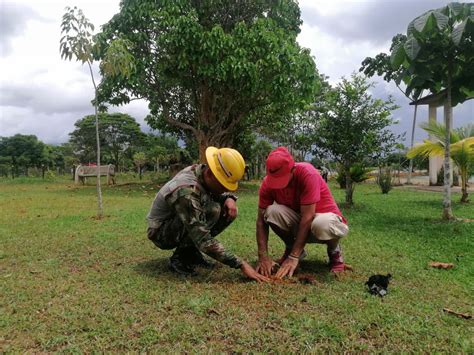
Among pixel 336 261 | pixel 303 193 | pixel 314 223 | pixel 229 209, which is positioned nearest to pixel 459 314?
pixel 336 261

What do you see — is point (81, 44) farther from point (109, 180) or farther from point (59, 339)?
point (109, 180)

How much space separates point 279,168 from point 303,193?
0.31 meters

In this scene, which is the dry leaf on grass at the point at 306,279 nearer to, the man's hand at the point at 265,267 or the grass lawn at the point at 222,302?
the grass lawn at the point at 222,302

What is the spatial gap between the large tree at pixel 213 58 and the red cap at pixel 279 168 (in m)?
7.30

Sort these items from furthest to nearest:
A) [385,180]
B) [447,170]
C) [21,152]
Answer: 1. [21,152]
2. [385,180]
3. [447,170]

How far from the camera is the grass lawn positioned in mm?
2213

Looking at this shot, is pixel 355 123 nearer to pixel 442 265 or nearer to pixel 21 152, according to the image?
pixel 442 265

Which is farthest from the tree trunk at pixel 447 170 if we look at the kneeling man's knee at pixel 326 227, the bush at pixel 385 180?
the bush at pixel 385 180

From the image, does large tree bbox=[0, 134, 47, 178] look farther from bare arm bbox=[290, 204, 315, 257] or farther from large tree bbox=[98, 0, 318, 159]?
bare arm bbox=[290, 204, 315, 257]

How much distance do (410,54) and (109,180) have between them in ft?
47.4

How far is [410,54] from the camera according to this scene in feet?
18.1

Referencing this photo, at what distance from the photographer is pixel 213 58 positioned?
10773 mm

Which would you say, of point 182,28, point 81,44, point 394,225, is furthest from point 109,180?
point 394,225

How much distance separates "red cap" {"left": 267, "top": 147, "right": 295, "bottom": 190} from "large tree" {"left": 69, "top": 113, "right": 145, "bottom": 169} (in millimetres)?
28410
